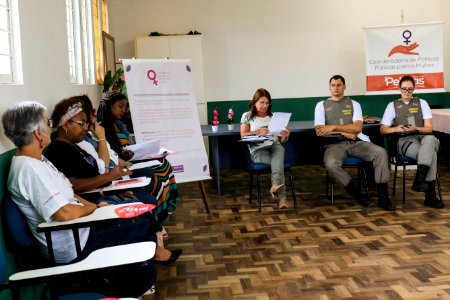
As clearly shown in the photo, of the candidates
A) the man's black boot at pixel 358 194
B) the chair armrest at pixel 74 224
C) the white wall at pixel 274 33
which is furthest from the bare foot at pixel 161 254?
the white wall at pixel 274 33

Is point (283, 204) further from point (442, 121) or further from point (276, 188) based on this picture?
point (442, 121)

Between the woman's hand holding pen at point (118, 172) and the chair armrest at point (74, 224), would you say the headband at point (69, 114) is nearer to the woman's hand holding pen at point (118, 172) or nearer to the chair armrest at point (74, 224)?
the woman's hand holding pen at point (118, 172)

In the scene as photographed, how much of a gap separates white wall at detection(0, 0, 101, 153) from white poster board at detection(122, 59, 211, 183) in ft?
1.96

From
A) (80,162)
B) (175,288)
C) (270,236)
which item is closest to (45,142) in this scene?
(80,162)

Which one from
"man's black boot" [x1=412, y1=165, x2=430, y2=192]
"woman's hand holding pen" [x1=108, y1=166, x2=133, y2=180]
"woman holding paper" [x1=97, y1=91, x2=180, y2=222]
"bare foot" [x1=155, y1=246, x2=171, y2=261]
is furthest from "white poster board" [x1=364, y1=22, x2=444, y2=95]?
"bare foot" [x1=155, y1=246, x2=171, y2=261]

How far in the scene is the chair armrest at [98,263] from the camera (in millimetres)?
1775

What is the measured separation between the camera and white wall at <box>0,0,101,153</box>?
2.92 m

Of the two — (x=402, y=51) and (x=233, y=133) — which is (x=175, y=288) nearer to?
(x=233, y=133)

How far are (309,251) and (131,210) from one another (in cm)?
203

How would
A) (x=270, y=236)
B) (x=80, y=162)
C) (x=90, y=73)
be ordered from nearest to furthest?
(x=80, y=162)
(x=270, y=236)
(x=90, y=73)

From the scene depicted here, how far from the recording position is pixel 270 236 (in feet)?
14.7

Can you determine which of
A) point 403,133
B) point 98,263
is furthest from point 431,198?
point 98,263

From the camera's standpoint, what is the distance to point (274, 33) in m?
8.38

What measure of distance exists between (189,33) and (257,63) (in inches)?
48.4
